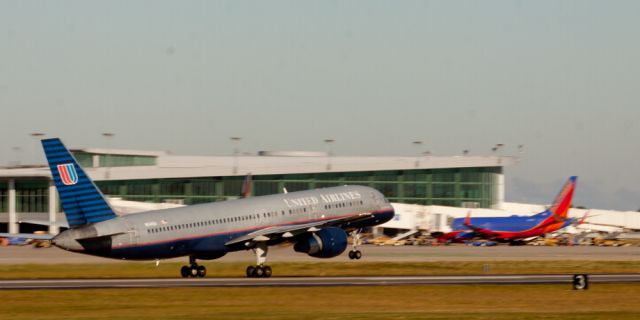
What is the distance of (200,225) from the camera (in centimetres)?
6272

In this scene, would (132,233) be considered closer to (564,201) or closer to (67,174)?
(67,174)

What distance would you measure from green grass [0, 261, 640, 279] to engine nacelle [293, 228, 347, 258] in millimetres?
3113

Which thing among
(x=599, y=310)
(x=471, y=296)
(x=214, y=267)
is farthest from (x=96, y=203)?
(x=599, y=310)

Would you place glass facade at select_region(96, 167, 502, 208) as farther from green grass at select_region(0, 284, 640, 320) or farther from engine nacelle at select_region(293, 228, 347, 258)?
green grass at select_region(0, 284, 640, 320)

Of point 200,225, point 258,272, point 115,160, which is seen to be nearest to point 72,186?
point 200,225

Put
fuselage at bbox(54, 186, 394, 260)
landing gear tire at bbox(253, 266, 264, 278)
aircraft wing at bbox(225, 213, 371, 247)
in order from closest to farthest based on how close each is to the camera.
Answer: fuselage at bbox(54, 186, 394, 260)
landing gear tire at bbox(253, 266, 264, 278)
aircraft wing at bbox(225, 213, 371, 247)

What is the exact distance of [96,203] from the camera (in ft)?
191

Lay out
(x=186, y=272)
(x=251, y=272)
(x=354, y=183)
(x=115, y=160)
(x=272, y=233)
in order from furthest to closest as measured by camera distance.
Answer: (x=354, y=183) < (x=115, y=160) < (x=272, y=233) < (x=186, y=272) < (x=251, y=272)

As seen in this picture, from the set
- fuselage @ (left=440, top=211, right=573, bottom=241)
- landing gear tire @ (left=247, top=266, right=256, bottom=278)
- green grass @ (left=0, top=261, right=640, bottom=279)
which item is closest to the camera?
landing gear tire @ (left=247, top=266, right=256, bottom=278)

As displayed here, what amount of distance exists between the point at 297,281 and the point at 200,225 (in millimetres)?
8895

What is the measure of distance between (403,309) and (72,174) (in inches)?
926

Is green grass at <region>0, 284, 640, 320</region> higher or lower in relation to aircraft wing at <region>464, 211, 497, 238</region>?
higher

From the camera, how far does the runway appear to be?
53.5 meters

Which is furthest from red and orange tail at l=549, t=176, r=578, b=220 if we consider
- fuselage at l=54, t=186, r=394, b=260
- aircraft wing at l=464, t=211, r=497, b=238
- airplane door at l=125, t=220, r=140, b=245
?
airplane door at l=125, t=220, r=140, b=245
